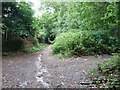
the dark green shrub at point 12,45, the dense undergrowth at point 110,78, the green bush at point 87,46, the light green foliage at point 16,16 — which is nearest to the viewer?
the dense undergrowth at point 110,78

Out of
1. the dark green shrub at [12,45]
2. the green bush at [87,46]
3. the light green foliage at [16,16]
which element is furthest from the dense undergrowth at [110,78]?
the dark green shrub at [12,45]

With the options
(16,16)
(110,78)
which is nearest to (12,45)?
(16,16)

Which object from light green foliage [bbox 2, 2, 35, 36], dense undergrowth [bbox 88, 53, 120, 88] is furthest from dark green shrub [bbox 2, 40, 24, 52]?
dense undergrowth [bbox 88, 53, 120, 88]

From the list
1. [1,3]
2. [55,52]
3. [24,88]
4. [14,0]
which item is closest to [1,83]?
[24,88]

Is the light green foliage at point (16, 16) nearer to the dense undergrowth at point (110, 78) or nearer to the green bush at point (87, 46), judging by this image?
the green bush at point (87, 46)

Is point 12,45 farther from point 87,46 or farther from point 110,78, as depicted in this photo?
point 110,78

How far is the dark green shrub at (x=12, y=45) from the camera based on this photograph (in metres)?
6.99

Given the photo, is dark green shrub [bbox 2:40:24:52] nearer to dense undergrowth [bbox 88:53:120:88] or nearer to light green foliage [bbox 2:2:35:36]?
light green foliage [bbox 2:2:35:36]

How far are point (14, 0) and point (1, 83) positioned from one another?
6080 millimetres

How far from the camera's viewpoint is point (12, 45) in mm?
7375

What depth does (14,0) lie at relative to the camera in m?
6.51

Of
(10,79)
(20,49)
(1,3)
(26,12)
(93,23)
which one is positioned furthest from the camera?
(20,49)

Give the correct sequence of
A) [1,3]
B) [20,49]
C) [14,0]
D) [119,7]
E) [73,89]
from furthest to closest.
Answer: [20,49] → [14,0] → [1,3] → [73,89] → [119,7]

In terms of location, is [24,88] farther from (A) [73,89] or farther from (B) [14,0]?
(B) [14,0]
